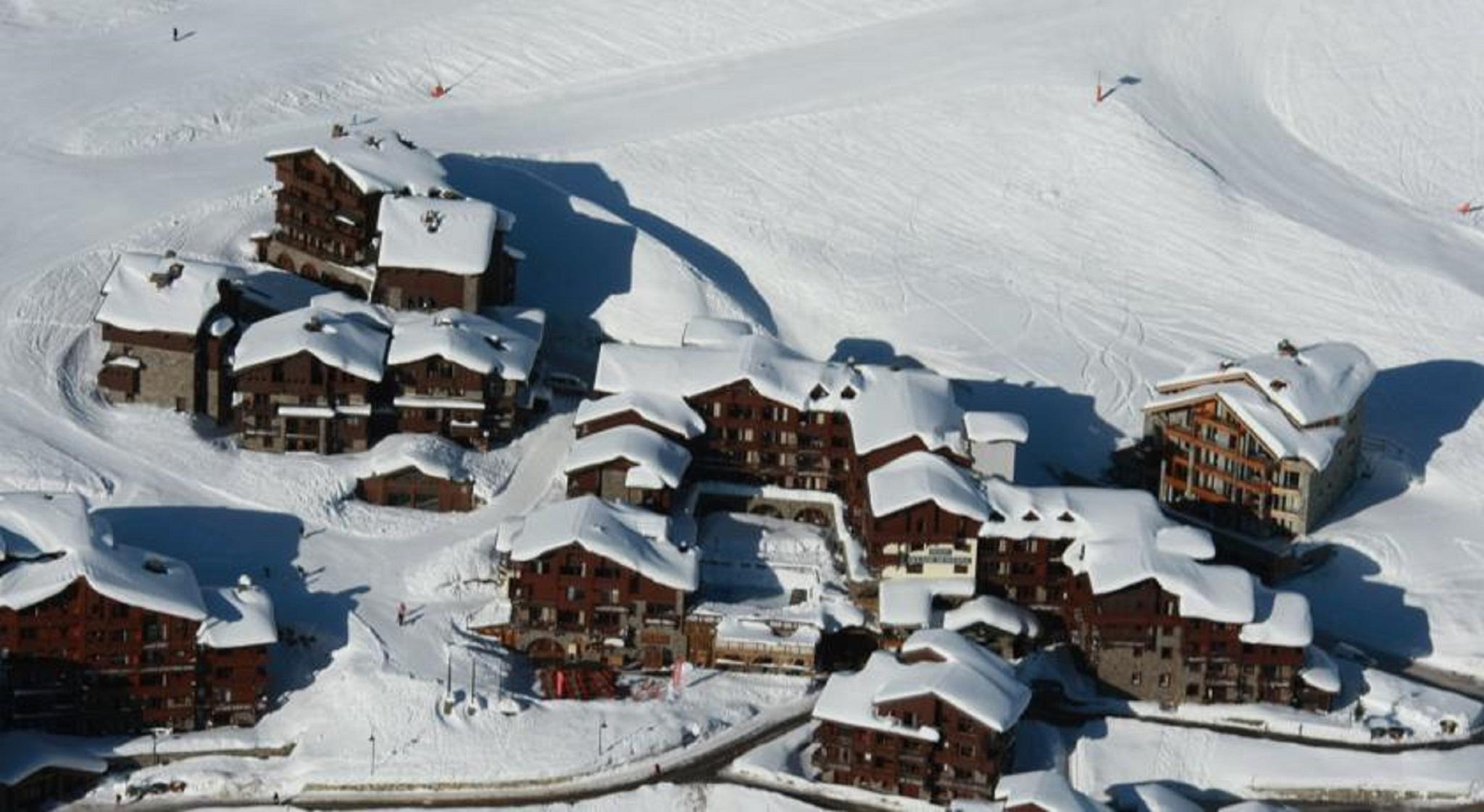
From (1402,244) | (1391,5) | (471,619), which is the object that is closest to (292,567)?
(471,619)

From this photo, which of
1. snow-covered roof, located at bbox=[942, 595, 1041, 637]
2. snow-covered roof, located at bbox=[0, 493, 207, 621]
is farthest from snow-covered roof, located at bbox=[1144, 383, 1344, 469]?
snow-covered roof, located at bbox=[0, 493, 207, 621]

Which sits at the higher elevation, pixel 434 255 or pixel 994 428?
pixel 434 255

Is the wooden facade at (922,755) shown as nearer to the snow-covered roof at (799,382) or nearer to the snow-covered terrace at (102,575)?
the snow-covered roof at (799,382)

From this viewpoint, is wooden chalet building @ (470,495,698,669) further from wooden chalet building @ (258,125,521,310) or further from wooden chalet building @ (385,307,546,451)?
wooden chalet building @ (258,125,521,310)

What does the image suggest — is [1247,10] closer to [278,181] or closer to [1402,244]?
[1402,244]

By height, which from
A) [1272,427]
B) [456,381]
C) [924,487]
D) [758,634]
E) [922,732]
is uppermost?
[1272,427]

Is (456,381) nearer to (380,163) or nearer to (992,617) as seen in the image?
(380,163)

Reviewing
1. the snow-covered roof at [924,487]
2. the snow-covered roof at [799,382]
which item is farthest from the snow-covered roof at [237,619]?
the snow-covered roof at [924,487]

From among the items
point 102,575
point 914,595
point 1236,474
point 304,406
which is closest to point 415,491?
point 304,406
